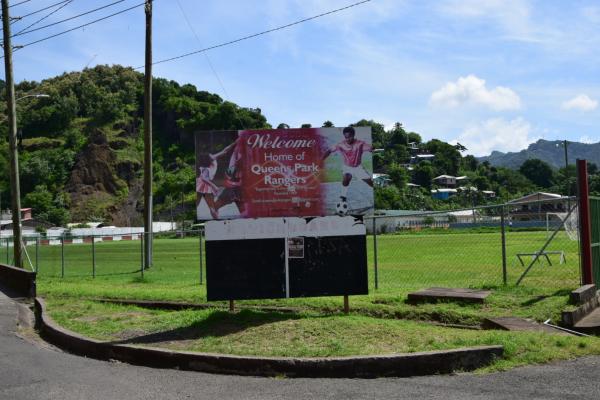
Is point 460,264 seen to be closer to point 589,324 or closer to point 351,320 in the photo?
point 589,324

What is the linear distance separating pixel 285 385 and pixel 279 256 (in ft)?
10.6

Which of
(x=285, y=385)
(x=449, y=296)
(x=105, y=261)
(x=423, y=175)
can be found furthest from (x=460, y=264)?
(x=423, y=175)

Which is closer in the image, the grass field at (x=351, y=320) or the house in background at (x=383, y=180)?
the grass field at (x=351, y=320)

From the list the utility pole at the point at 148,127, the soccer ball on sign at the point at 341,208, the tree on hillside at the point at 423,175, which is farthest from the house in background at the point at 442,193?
the soccer ball on sign at the point at 341,208

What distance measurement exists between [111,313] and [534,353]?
7361 mm

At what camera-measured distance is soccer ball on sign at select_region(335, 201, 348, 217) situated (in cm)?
933

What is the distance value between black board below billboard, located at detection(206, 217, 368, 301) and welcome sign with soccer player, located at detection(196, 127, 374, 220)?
18cm

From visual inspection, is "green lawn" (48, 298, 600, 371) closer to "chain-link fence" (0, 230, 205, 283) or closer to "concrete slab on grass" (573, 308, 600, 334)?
"concrete slab on grass" (573, 308, 600, 334)

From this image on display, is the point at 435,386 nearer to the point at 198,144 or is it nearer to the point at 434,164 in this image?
the point at 198,144

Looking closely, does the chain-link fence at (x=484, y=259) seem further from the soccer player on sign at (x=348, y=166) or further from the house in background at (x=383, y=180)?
the house in background at (x=383, y=180)

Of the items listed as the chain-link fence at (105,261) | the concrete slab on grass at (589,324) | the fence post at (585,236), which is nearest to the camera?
the concrete slab on grass at (589,324)

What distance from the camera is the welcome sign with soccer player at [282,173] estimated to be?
366 inches

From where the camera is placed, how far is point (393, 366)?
651 centimetres

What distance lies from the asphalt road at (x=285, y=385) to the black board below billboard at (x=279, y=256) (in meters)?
2.36
